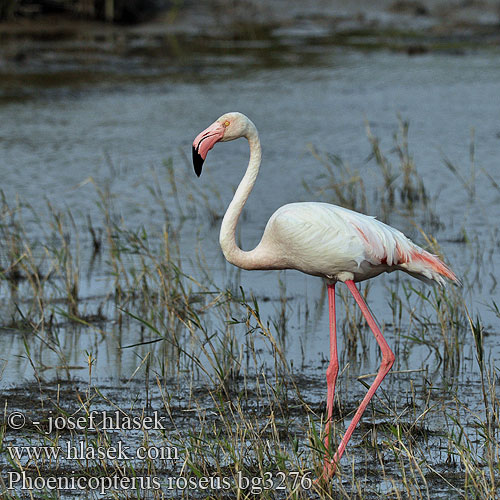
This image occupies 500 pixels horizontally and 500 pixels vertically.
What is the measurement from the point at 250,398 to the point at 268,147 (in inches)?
283

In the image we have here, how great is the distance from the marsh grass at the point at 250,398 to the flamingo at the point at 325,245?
10.8 inches

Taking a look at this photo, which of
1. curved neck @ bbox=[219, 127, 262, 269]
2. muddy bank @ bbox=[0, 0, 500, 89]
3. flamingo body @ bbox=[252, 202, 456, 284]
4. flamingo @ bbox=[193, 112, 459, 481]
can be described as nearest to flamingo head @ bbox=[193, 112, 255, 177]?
flamingo @ bbox=[193, 112, 459, 481]

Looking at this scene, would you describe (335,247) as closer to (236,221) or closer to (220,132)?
(236,221)

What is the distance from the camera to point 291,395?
5.62 m

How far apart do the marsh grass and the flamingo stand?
10.8 inches

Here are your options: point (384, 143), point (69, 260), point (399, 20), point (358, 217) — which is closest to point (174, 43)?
point (399, 20)

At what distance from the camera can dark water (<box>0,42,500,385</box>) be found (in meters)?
7.20

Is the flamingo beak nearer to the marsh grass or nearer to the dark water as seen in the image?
the marsh grass

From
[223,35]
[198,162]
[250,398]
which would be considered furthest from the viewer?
[223,35]

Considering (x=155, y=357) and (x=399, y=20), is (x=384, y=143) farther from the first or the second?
(x=399, y=20)

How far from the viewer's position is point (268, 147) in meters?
12.4

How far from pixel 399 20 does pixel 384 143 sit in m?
10.8

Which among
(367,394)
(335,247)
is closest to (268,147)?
(335,247)

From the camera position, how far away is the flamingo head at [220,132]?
5258mm
